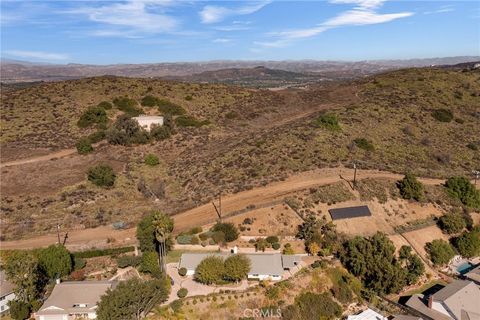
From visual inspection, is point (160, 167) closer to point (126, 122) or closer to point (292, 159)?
point (126, 122)

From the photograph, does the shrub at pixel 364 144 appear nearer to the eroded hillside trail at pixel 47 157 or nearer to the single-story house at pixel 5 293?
the eroded hillside trail at pixel 47 157

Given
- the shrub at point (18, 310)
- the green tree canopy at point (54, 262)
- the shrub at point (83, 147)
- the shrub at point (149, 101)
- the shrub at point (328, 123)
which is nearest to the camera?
the shrub at point (18, 310)

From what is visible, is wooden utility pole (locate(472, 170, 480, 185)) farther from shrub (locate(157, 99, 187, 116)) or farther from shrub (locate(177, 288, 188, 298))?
shrub (locate(157, 99, 187, 116))

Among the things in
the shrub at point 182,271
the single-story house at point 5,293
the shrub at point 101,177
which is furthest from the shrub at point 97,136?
the shrub at point 182,271

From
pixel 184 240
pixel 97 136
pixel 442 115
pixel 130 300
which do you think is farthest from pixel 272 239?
pixel 442 115

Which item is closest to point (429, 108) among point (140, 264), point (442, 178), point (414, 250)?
point (442, 178)

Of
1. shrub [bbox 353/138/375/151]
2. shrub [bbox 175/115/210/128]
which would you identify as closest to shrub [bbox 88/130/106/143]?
shrub [bbox 175/115/210/128]

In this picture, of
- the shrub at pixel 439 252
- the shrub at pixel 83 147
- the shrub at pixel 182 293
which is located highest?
the shrub at pixel 83 147
